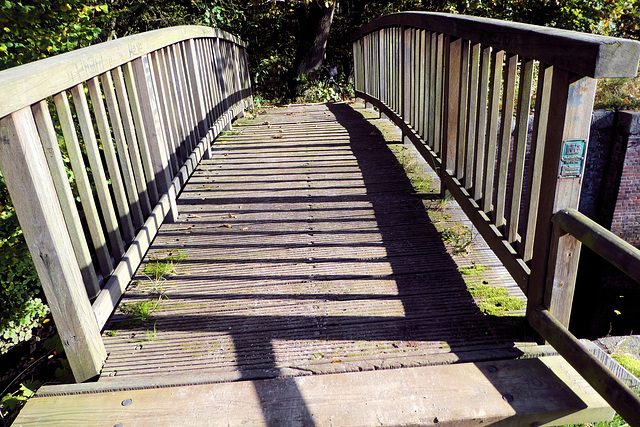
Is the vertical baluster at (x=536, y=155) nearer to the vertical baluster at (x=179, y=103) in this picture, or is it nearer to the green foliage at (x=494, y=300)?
the green foliage at (x=494, y=300)

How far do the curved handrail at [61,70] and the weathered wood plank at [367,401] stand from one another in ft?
3.70

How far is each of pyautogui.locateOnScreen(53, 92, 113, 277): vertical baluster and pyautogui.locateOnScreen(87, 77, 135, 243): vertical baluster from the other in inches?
6.9

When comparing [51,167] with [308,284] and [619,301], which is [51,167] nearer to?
[308,284]

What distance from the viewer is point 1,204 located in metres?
5.73

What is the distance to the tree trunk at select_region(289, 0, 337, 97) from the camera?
36.0ft

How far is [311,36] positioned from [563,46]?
10340mm

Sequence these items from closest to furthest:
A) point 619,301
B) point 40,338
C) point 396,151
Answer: point 396,151 → point 40,338 → point 619,301

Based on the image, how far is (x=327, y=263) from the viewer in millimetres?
2863

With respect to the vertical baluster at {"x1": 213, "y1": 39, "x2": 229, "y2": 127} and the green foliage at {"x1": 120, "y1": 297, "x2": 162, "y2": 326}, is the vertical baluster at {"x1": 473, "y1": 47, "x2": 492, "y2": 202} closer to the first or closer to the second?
the green foliage at {"x1": 120, "y1": 297, "x2": 162, "y2": 326}

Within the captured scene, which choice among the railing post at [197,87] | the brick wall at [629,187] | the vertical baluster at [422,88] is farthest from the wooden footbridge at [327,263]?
the brick wall at [629,187]

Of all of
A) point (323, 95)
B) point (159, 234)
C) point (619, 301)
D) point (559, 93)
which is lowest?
point (619, 301)

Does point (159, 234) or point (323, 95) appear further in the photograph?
point (323, 95)

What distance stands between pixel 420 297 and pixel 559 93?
3.89 feet

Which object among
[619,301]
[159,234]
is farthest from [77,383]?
[619,301]
